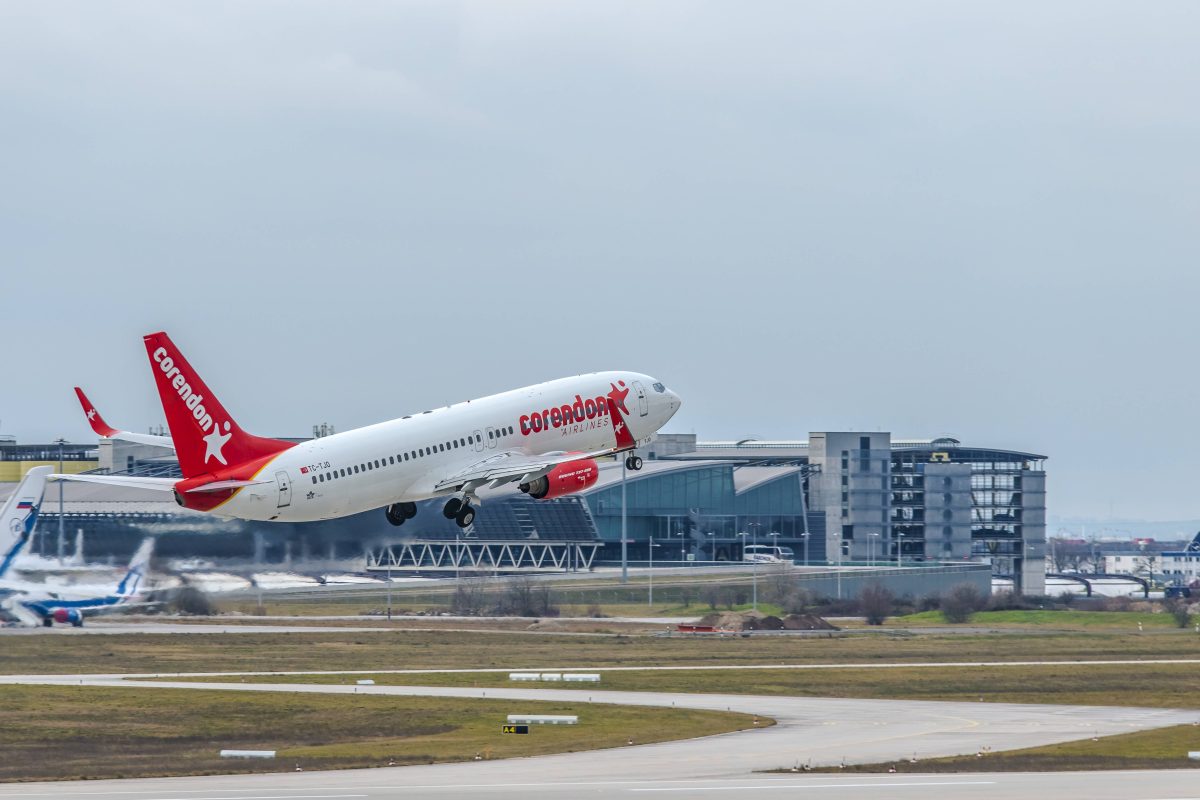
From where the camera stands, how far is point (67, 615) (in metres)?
111

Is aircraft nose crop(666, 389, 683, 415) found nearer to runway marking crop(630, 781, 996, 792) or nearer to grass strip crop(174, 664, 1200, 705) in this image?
grass strip crop(174, 664, 1200, 705)

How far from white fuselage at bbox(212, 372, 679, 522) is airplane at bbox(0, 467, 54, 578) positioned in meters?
33.9

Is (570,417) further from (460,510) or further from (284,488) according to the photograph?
(284,488)

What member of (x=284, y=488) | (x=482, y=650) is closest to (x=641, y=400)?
(x=284, y=488)

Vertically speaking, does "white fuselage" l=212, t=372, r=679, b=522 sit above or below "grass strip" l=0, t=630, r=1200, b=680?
above

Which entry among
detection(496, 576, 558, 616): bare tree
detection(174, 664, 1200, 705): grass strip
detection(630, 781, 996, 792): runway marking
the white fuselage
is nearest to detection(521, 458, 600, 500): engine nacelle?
the white fuselage

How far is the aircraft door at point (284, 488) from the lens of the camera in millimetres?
66062

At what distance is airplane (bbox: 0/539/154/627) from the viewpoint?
344 ft

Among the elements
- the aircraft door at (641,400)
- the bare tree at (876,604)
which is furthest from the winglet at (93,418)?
the bare tree at (876,604)

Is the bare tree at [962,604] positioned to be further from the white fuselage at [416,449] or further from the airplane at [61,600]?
the white fuselage at [416,449]

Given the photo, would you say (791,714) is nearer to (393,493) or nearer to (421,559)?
(393,493)

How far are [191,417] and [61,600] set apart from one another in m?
47.1

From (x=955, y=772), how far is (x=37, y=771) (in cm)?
2926

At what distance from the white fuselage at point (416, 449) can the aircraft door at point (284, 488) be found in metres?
0.04
